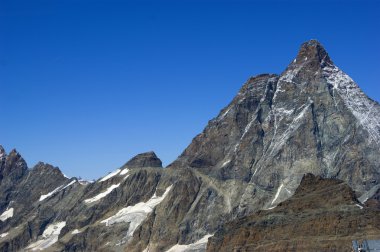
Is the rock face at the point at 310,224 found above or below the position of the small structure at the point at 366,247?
above

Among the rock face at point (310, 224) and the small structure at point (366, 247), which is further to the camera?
the rock face at point (310, 224)

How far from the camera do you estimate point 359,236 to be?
458 feet

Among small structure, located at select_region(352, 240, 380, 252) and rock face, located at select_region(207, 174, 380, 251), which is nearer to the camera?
small structure, located at select_region(352, 240, 380, 252)

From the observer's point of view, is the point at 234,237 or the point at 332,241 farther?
the point at 234,237

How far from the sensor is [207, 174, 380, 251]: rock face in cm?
14375

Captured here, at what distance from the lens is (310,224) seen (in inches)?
6083

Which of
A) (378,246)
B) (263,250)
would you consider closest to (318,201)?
(263,250)

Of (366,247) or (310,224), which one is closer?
(366,247)

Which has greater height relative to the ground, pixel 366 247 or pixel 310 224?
pixel 310 224

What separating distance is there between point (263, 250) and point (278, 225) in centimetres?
718

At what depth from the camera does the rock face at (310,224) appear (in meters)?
144

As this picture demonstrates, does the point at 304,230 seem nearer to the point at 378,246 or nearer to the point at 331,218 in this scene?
the point at 331,218

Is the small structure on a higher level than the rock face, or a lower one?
lower

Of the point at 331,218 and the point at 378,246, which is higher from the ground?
the point at 331,218
